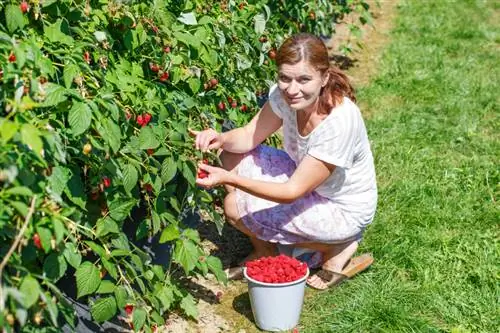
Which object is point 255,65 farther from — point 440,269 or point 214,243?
point 440,269

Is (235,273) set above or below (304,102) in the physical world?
below

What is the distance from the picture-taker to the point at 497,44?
630cm

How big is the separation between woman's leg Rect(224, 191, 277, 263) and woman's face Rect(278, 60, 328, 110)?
49cm

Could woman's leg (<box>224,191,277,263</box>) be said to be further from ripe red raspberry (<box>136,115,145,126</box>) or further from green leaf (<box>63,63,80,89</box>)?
green leaf (<box>63,63,80,89</box>)

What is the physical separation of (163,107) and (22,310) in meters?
1.13

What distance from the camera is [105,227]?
2438mm

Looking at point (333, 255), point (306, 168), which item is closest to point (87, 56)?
point (306, 168)

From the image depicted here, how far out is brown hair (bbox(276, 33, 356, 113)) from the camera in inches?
116

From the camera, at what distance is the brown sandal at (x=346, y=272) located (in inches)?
129

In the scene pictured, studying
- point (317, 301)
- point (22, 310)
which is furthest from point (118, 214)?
point (317, 301)

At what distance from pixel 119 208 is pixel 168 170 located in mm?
209

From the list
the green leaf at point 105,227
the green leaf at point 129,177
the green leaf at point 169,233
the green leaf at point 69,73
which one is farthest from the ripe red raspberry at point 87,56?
the green leaf at point 169,233

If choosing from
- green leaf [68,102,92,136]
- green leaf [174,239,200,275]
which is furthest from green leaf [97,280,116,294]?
green leaf [68,102,92,136]

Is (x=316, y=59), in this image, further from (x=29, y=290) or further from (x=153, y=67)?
(x=29, y=290)
